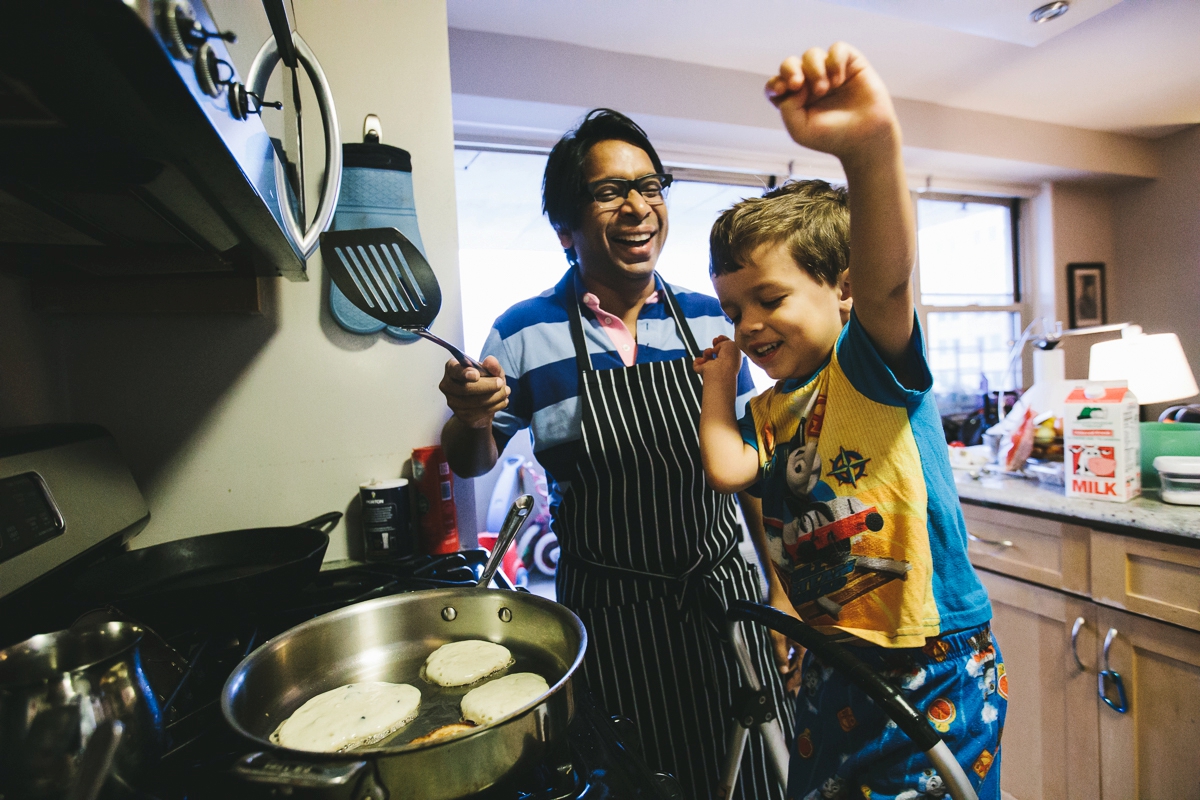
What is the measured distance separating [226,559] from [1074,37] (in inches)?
148

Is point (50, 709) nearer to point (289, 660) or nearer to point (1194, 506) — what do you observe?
point (289, 660)

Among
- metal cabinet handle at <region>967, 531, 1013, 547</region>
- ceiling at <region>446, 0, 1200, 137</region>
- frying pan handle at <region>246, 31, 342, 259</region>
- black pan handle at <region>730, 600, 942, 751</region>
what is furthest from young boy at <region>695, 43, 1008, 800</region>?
ceiling at <region>446, 0, 1200, 137</region>

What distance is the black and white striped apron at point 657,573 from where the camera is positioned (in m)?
1.04

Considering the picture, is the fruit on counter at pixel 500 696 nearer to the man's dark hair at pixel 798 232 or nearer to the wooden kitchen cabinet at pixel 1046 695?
the man's dark hair at pixel 798 232

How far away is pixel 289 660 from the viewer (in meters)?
0.67

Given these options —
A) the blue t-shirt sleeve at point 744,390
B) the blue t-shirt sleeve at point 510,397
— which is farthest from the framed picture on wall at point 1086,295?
the blue t-shirt sleeve at point 510,397

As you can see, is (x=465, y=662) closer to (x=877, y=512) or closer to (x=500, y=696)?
(x=500, y=696)

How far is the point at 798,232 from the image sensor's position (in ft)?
2.57

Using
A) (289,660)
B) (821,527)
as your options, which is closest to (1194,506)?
(821,527)

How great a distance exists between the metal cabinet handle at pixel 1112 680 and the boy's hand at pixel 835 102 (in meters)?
1.58

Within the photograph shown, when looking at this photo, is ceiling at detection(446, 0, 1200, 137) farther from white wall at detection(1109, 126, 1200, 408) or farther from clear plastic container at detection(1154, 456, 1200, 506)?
clear plastic container at detection(1154, 456, 1200, 506)

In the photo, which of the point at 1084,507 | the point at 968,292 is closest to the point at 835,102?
the point at 1084,507

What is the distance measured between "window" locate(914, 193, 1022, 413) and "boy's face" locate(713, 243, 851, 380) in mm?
3243

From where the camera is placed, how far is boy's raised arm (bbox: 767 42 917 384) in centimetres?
51
